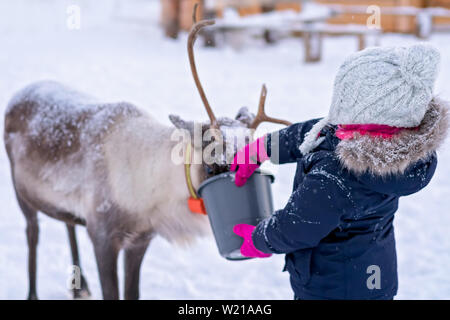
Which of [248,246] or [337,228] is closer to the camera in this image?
[337,228]

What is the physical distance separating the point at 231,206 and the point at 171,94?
16.9 feet

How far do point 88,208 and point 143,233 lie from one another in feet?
0.97

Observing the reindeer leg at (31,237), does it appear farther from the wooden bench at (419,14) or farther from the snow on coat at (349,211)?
the wooden bench at (419,14)

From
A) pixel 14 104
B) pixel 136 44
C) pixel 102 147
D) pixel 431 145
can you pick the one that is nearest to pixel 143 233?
pixel 102 147

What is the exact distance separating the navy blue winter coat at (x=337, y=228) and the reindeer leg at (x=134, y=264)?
3.38 feet

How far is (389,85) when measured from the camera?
5.03 feet

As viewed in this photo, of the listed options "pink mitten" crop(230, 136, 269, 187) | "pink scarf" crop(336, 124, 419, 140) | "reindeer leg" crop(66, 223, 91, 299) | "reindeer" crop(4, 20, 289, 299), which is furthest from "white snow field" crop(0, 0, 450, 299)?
"pink mitten" crop(230, 136, 269, 187)

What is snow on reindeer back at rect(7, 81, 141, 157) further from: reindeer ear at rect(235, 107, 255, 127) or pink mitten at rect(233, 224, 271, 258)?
pink mitten at rect(233, 224, 271, 258)

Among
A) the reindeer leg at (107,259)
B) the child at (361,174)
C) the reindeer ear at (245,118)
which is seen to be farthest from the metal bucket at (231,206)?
the reindeer leg at (107,259)

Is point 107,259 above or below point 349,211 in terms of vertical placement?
below

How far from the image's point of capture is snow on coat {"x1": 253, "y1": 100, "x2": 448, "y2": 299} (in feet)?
5.12

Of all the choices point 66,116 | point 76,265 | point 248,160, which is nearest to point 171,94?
point 76,265

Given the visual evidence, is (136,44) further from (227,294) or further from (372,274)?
(372,274)

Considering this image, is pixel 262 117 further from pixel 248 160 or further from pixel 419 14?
pixel 419 14
